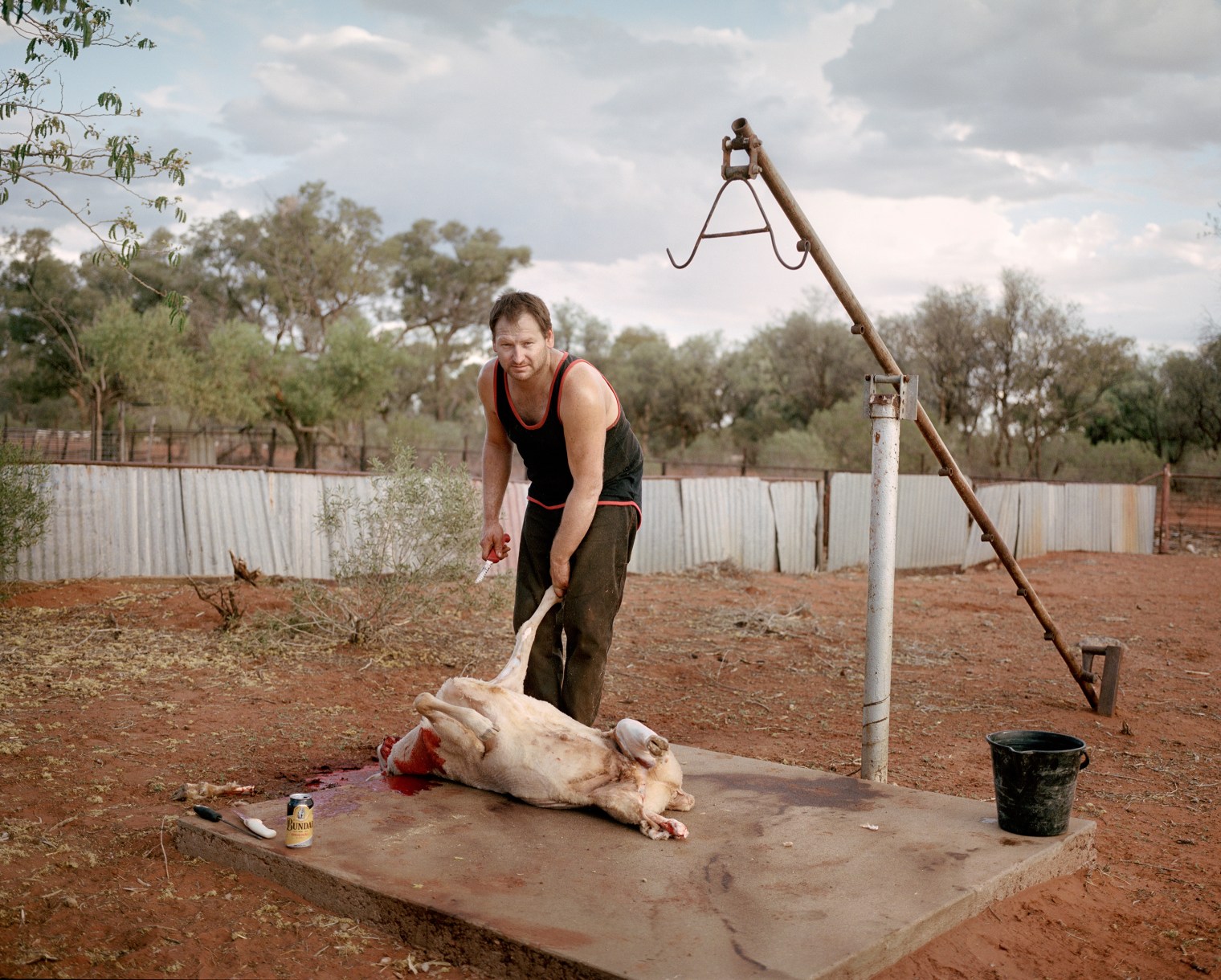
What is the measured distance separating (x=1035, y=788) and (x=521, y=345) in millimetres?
2493

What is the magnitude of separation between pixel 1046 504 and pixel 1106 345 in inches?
618

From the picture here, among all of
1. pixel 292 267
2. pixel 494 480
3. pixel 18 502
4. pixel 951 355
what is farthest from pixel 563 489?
pixel 292 267

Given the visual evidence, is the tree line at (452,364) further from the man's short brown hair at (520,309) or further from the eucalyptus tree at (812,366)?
the man's short brown hair at (520,309)

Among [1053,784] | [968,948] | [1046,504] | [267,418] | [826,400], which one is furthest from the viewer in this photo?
[826,400]

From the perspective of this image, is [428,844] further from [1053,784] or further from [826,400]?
[826,400]

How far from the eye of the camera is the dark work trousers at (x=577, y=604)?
4.24m

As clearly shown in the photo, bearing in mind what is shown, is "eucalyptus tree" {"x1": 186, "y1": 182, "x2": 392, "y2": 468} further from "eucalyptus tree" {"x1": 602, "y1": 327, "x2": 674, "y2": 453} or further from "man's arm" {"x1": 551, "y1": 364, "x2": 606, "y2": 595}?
"man's arm" {"x1": 551, "y1": 364, "x2": 606, "y2": 595}

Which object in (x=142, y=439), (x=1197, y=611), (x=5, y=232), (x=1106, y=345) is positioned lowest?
(x=1197, y=611)

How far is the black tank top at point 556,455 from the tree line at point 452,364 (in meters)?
15.8

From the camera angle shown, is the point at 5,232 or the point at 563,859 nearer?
the point at 563,859

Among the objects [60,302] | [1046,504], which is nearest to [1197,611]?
[1046,504]

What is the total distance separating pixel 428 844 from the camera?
11.3 feet

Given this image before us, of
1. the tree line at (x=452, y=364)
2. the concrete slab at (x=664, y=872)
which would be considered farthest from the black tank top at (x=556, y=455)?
the tree line at (x=452, y=364)

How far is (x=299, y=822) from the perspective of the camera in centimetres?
335
